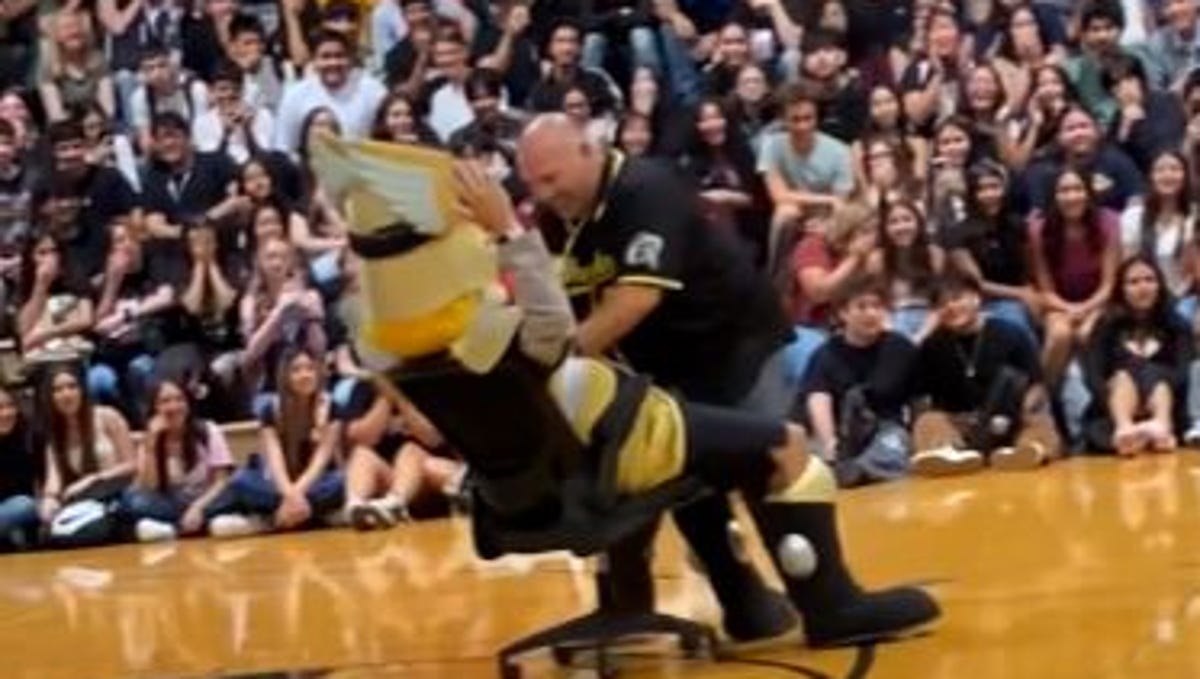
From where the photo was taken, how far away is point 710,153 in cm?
1441

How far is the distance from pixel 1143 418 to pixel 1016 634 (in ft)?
14.9

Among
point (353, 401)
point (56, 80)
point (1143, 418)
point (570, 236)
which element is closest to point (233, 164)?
point (56, 80)

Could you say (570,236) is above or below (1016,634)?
above

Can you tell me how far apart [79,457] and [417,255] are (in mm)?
5995

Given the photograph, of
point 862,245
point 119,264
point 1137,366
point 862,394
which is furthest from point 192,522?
point 1137,366

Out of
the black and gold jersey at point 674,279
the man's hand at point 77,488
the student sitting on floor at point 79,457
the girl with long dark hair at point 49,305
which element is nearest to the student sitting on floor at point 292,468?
the student sitting on floor at point 79,457

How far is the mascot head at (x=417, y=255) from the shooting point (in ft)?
22.4

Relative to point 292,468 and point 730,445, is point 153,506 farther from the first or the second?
point 730,445

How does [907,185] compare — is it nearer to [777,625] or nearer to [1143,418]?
[1143,418]

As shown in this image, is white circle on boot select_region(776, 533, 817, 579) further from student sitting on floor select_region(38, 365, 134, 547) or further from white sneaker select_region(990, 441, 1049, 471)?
student sitting on floor select_region(38, 365, 134, 547)

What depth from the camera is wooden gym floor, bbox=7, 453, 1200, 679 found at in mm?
7543

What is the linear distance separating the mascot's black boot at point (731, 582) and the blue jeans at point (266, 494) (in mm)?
4297

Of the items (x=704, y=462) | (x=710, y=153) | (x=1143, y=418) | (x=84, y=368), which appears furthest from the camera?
(x=710, y=153)

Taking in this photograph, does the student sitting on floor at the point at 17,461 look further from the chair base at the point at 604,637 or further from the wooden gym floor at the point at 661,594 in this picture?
the chair base at the point at 604,637
